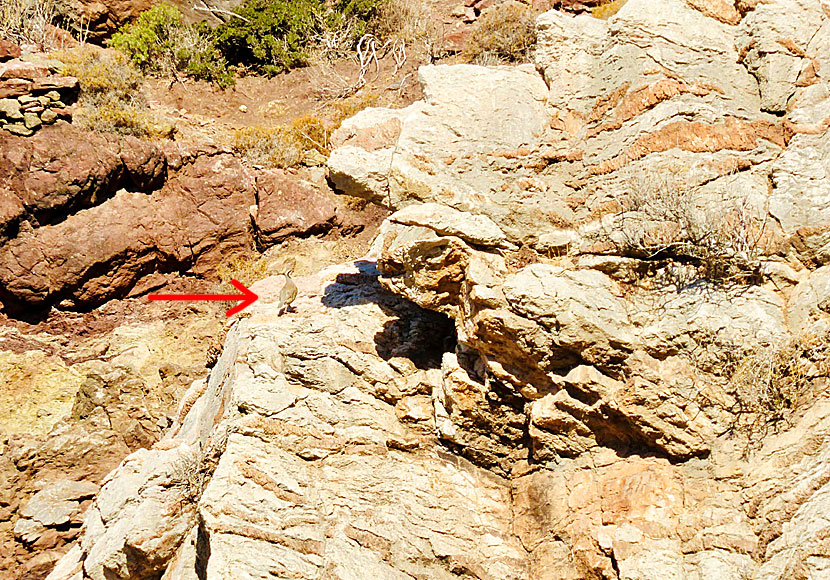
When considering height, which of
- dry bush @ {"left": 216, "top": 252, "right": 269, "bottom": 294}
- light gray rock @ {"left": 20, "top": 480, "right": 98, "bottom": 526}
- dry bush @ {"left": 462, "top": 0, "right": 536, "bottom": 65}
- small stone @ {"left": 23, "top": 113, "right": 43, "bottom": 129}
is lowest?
light gray rock @ {"left": 20, "top": 480, "right": 98, "bottom": 526}

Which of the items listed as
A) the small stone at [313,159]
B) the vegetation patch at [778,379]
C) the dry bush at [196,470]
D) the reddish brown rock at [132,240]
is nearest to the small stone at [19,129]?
the reddish brown rock at [132,240]

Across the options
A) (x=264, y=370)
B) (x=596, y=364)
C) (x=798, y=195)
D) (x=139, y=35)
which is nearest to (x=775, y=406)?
(x=596, y=364)

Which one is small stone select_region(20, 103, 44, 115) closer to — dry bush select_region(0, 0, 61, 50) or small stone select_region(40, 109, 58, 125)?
small stone select_region(40, 109, 58, 125)

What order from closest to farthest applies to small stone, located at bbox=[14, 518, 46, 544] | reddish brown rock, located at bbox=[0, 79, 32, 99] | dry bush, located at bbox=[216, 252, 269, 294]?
small stone, located at bbox=[14, 518, 46, 544], reddish brown rock, located at bbox=[0, 79, 32, 99], dry bush, located at bbox=[216, 252, 269, 294]

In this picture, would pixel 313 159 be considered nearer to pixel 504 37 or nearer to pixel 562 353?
pixel 504 37

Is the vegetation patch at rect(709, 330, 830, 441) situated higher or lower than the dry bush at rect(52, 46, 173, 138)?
higher

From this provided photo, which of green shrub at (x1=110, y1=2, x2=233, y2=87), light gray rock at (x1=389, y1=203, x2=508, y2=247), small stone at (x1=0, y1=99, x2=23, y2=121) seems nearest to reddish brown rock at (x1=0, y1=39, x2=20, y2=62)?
green shrub at (x1=110, y1=2, x2=233, y2=87)

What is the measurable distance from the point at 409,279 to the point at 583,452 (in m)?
1.99

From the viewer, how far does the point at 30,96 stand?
34.8ft

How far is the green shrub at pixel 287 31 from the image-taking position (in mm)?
14773

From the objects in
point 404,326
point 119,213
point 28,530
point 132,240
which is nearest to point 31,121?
point 119,213

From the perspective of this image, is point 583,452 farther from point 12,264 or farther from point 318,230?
point 12,264

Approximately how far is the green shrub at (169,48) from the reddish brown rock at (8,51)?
2.17 m

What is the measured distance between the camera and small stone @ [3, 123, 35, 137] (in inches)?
398
